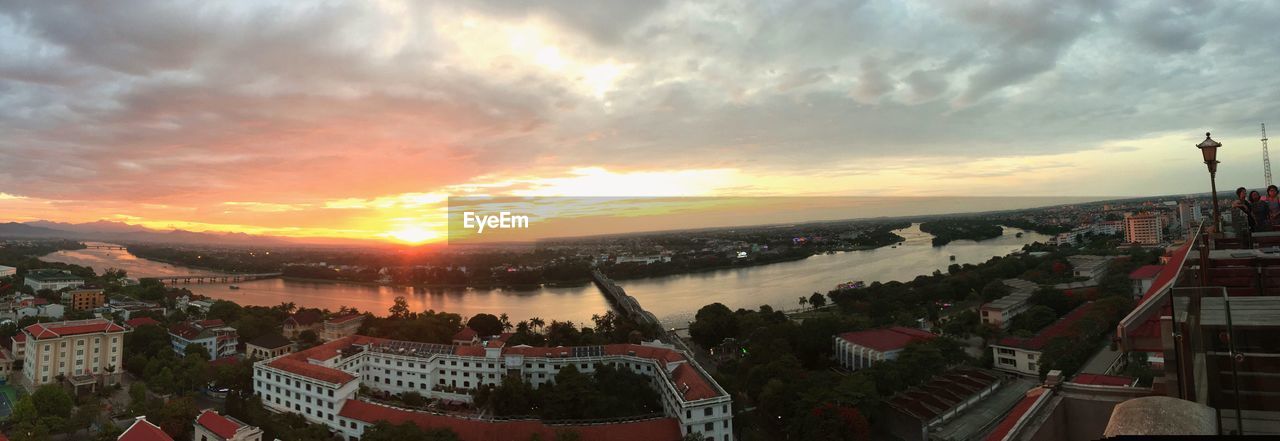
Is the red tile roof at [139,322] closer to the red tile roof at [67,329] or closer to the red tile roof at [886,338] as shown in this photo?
the red tile roof at [67,329]

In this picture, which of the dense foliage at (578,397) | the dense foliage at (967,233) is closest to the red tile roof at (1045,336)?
the dense foliage at (578,397)

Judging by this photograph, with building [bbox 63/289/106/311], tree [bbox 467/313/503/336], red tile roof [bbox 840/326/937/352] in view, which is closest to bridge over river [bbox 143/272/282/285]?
building [bbox 63/289/106/311]

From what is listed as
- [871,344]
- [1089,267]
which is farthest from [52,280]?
[1089,267]

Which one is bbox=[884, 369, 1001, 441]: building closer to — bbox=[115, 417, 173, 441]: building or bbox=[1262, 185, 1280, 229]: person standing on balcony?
bbox=[1262, 185, 1280, 229]: person standing on balcony

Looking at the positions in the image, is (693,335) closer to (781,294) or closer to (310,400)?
(310,400)

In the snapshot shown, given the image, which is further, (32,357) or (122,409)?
(32,357)

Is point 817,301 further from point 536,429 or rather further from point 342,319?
point 342,319

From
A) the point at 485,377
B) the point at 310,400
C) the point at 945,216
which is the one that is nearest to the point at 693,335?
the point at 485,377
